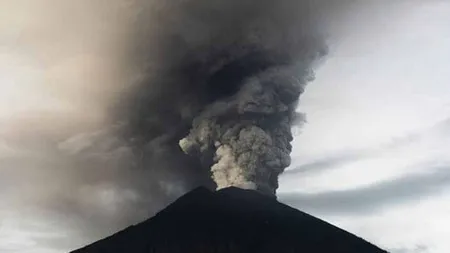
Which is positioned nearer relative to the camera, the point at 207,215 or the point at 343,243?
the point at 343,243

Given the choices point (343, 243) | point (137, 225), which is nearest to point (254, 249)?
point (343, 243)

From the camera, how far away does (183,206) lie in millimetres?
80750

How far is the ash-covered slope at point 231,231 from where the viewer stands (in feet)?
228

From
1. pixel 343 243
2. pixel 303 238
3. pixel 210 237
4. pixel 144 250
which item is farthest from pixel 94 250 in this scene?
pixel 343 243

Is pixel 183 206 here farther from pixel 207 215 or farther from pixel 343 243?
pixel 343 243

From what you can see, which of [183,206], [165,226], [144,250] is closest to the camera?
[144,250]

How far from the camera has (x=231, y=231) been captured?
73562 millimetres

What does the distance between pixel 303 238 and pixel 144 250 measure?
1770 cm

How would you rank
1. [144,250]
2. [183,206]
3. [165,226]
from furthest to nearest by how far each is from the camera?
[183,206]
[165,226]
[144,250]

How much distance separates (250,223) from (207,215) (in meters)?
5.47

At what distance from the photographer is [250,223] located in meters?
75.4

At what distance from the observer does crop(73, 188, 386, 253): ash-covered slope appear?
69.5 metres

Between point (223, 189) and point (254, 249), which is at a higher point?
point (223, 189)

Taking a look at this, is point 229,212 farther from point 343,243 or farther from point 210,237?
point 343,243
